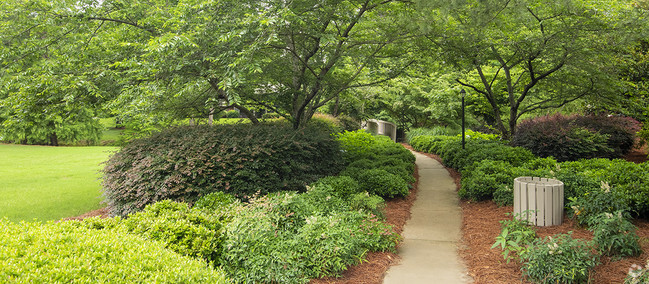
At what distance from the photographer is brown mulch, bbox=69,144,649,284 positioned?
12.5 feet

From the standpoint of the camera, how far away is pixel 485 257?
4457 mm

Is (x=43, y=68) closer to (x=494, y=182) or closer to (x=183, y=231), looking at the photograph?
(x=183, y=231)

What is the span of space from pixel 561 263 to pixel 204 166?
16.1 ft

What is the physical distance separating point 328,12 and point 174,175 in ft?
12.8

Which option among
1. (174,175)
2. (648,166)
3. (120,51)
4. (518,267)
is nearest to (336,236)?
(518,267)

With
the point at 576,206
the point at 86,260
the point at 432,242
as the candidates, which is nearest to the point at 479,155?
the point at 576,206

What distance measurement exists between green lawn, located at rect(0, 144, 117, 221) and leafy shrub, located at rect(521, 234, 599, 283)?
298 inches

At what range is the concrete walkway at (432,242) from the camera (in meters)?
4.06

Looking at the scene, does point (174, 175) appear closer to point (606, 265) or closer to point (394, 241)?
point (394, 241)

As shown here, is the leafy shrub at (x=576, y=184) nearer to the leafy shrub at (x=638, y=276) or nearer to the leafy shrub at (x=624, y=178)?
the leafy shrub at (x=624, y=178)

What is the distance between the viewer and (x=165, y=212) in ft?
14.6

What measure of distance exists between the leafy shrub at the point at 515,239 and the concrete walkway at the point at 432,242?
0.50 m

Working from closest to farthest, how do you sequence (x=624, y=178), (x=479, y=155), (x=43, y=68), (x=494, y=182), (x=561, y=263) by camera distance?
(x=561, y=263)
(x=624, y=178)
(x=494, y=182)
(x=43, y=68)
(x=479, y=155)

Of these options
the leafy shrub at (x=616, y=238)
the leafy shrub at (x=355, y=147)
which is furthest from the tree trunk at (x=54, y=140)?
the leafy shrub at (x=616, y=238)
